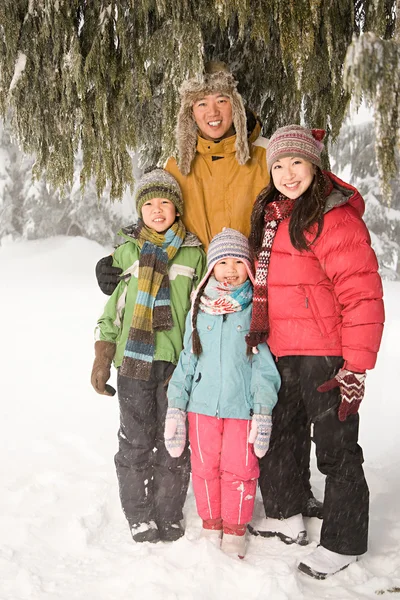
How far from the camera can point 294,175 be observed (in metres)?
2.63

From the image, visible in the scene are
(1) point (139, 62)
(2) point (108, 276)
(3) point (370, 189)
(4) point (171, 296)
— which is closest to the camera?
(1) point (139, 62)

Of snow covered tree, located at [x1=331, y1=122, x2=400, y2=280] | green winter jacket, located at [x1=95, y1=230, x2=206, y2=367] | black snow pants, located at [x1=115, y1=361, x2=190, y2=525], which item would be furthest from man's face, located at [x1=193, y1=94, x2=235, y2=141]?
snow covered tree, located at [x1=331, y1=122, x2=400, y2=280]

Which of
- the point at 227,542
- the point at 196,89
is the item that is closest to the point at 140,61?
the point at 196,89

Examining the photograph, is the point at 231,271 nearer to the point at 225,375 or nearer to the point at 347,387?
the point at 225,375

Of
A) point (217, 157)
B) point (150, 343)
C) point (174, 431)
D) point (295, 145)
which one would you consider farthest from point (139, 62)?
point (174, 431)

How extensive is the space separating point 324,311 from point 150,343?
93cm

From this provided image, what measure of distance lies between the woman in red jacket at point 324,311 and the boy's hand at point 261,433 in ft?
0.68

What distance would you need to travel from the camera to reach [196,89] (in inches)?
118

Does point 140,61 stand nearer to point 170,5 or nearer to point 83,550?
point 170,5

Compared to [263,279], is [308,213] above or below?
above

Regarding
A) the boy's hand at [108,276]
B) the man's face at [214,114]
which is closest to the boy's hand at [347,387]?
the boy's hand at [108,276]

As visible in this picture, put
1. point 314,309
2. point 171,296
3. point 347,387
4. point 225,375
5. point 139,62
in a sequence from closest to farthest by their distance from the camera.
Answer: point 347,387
point 314,309
point 225,375
point 139,62
point 171,296

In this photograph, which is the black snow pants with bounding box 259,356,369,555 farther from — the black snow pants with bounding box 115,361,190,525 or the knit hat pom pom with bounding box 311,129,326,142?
the knit hat pom pom with bounding box 311,129,326,142

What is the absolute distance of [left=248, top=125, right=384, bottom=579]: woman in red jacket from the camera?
8.11ft
